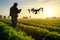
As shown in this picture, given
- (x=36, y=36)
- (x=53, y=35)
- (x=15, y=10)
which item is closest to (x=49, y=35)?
(x=53, y=35)

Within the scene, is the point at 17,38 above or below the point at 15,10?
below

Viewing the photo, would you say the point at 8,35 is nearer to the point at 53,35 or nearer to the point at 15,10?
the point at 53,35

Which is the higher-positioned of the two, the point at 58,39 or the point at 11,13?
the point at 11,13

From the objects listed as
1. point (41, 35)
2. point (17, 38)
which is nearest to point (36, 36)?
point (41, 35)

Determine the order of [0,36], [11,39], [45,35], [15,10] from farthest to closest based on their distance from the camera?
[15,10]
[45,35]
[0,36]
[11,39]

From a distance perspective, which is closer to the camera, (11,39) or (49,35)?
(11,39)

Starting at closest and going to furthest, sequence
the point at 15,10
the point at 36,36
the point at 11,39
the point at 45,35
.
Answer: the point at 11,39
the point at 45,35
the point at 36,36
the point at 15,10

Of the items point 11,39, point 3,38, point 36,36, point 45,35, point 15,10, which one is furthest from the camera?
point 15,10

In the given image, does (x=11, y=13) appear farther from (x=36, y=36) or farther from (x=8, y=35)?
(x=8, y=35)

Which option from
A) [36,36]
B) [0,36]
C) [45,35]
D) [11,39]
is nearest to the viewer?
[11,39]
